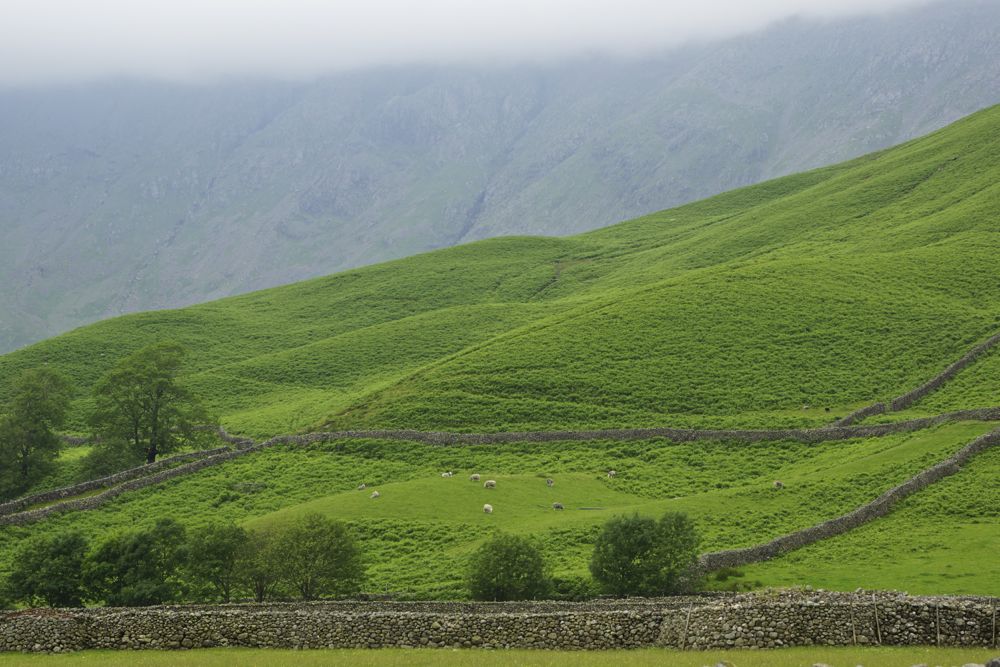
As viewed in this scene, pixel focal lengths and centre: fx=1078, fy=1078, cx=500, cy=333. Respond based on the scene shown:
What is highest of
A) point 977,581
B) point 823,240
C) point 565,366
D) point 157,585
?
point 823,240

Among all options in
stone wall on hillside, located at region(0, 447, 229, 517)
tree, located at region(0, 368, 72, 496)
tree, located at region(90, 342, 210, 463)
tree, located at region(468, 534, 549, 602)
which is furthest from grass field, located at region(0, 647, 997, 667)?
tree, located at region(90, 342, 210, 463)

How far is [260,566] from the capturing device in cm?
4881

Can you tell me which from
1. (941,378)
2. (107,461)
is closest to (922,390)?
(941,378)

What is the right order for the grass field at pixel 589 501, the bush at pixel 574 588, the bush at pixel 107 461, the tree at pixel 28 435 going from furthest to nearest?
1. the bush at pixel 107 461
2. the tree at pixel 28 435
3. the grass field at pixel 589 501
4. the bush at pixel 574 588

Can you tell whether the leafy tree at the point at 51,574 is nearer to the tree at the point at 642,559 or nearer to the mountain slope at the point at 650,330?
the tree at the point at 642,559

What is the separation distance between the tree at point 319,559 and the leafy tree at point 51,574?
355 inches

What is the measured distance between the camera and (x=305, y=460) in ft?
283

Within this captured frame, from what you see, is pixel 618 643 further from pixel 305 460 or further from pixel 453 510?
pixel 305 460

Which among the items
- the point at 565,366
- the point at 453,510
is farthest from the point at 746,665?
the point at 565,366

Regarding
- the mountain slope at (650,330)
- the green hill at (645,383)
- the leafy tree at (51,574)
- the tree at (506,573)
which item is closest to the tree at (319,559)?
the green hill at (645,383)

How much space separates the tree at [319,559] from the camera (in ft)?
160

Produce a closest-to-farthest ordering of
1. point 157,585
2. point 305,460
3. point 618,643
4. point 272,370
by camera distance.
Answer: point 618,643 → point 157,585 → point 305,460 → point 272,370

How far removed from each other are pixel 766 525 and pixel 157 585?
3213cm

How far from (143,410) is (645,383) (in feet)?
148
